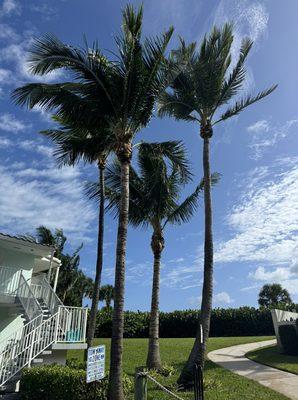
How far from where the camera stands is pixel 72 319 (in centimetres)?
1512

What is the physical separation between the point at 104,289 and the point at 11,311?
45.2 m

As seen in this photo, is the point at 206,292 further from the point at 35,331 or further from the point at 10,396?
the point at 10,396

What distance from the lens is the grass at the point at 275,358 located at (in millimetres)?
14984

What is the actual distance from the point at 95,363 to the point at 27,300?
328 inches

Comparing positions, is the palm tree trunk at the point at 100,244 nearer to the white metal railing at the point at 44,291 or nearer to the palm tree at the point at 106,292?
the white metal railing at the point at 44,291

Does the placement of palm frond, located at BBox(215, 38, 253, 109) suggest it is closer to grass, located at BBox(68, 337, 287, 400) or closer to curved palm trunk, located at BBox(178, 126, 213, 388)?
curved palm trunk, located at BBox(178, 126, 213, 388)

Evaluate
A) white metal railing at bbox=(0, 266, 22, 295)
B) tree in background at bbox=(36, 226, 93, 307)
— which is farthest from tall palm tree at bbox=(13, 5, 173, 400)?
tree in background at bbox=(36, 226, 93, 307)

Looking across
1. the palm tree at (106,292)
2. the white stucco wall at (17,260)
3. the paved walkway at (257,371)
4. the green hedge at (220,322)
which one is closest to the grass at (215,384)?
the paved walkway at (257,371)

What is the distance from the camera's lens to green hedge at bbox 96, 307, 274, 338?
34.3 m

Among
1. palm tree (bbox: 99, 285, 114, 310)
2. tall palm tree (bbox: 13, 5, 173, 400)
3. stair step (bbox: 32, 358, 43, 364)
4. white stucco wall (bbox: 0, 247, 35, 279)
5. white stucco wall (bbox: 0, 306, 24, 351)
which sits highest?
palm tree (bbox: 99, 285, 114, 310)

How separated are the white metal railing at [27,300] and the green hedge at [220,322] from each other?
17815mm

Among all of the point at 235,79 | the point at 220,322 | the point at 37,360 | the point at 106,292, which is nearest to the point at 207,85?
the point at 235,79

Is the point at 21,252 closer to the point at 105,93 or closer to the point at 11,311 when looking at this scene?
the point at 11,311

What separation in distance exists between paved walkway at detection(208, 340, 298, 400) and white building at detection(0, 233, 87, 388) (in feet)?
20.2
